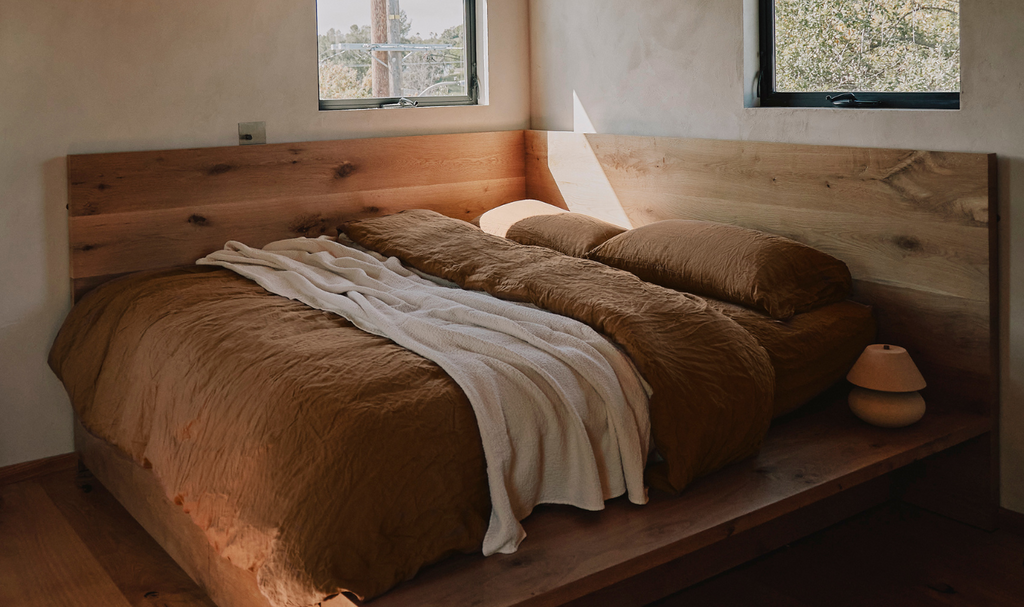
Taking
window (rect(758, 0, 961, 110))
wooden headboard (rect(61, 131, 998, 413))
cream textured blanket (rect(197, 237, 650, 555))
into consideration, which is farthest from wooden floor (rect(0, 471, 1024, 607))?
window (rect(758, 0, 961, 110))

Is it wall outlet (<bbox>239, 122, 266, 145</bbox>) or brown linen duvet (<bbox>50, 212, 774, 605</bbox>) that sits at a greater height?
wall outlet (<bbox>239, 122, 266, 145</bbox>)

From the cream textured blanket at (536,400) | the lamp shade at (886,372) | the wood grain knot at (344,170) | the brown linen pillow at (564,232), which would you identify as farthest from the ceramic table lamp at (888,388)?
the wood grain knot at (344,170)

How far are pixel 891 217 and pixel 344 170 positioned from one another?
204 cm

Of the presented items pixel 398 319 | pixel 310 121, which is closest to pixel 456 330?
pixel 398 319

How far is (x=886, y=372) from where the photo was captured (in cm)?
223

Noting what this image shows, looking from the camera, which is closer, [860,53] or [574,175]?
[860,53]

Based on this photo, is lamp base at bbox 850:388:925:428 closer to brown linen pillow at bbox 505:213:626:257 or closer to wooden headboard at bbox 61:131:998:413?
wooden headboard at bbox 61:131:998:413

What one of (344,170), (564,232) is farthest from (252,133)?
(564,232)

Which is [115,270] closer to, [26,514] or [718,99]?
[26,514]

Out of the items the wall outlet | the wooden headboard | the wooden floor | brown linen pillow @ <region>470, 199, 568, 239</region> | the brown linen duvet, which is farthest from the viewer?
brown linen pillow @ <region>470, 199, 568, 239</region>

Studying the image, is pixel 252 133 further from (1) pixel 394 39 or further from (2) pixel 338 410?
(2) pixel 338 410

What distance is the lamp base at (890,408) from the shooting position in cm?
223

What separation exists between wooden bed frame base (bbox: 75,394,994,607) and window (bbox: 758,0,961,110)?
95 centimetres

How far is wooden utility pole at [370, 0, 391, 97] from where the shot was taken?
3592mm
